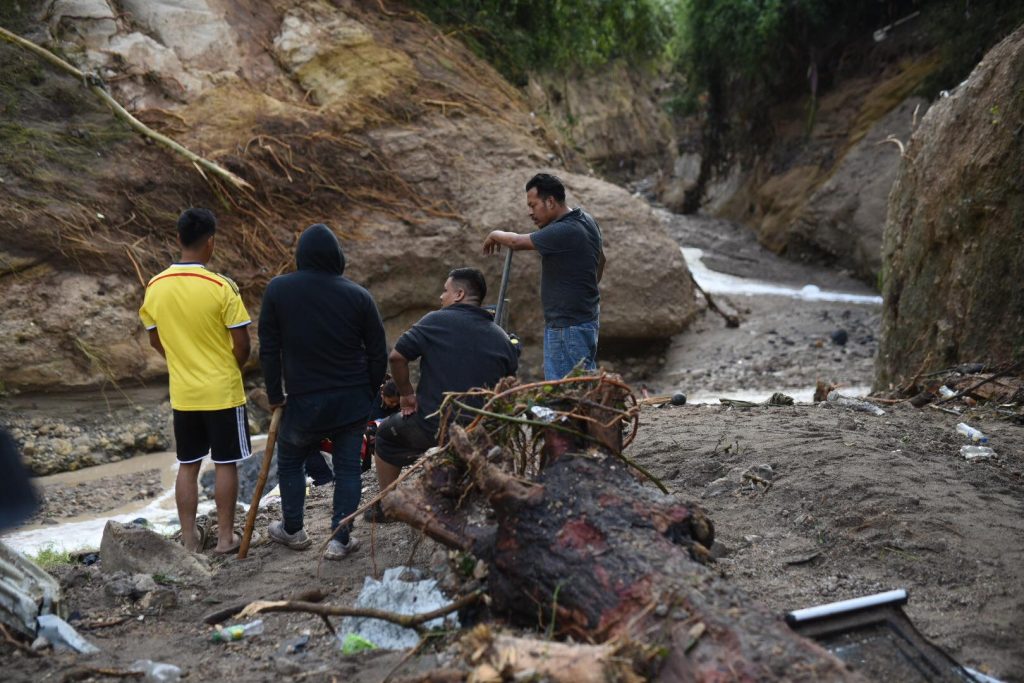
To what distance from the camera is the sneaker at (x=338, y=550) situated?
3.87 metres

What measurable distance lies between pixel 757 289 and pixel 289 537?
1124cm

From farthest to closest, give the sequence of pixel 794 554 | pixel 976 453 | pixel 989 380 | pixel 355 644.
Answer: pixel 989 380 < pixel 976 453 < pixel 794 554 < pixel 355 644

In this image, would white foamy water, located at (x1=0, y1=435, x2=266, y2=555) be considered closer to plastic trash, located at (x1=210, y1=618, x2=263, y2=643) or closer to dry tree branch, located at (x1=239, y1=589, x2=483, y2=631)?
plastic trash, located at (x1=210, y1=618, x2=263, y2=643)

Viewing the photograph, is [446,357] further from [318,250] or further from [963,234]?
[963,234]

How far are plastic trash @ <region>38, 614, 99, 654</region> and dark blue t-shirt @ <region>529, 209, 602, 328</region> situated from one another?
2.66 metres

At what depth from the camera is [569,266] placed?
466 cm

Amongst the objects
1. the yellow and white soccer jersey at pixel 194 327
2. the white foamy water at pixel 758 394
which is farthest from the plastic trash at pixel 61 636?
the white foamy water at pixel 758 394

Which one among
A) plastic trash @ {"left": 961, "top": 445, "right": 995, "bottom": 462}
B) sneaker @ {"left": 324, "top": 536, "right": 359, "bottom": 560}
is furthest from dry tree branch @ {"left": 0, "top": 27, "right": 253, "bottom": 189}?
plastic trash @ {"left": 961, "top": 445, "right": 995, "bottom": 462}

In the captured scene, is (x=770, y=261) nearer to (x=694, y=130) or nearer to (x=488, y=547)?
(x=694, y=130)

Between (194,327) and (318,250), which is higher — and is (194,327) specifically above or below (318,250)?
below

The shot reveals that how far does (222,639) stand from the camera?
3.17 meters

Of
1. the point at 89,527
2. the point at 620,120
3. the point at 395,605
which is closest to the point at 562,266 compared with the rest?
the point at 395,605

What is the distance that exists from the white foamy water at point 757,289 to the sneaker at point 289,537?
9656 mm

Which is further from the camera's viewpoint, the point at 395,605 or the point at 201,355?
the point at 201,355
